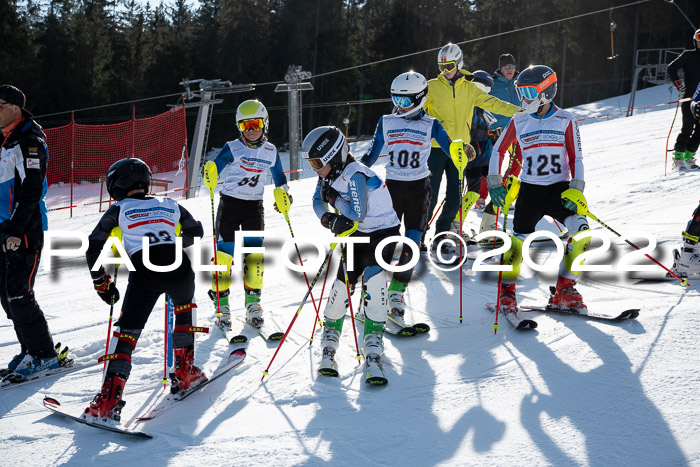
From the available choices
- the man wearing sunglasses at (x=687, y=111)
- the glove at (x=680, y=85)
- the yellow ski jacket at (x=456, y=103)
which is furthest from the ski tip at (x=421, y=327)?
the glove at (x=680, y=85)

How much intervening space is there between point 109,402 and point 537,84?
399cm

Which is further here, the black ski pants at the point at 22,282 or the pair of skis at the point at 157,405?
the black ski pants at the point at 22,282

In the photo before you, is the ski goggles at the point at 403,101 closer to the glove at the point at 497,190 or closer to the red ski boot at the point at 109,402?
the glove at the point at 497,190

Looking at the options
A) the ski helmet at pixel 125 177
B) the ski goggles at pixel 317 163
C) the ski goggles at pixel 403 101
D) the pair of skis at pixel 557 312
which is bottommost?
the pair of skis at pixel 557 312

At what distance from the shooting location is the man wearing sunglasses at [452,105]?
755 centimetres

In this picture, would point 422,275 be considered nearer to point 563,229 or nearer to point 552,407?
point 563,229

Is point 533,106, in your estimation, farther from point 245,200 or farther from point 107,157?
point 107,157

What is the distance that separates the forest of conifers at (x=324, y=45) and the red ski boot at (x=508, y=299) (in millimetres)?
33252

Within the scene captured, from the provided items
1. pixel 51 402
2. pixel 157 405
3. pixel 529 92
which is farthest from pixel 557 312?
pixel 51 402

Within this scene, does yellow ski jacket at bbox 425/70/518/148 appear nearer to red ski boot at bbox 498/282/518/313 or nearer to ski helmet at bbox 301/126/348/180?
red ski boot at bbox 498/282/518/313

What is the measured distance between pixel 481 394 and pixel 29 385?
3.31m

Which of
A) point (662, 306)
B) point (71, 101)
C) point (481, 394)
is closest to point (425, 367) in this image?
point (481, 394)

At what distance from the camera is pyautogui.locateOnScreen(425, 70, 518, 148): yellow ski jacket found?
764 centimetres

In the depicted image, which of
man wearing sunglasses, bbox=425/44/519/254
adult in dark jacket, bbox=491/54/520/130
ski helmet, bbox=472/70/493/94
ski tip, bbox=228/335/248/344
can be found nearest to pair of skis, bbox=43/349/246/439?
ski tip, bbox=228/335/248/344
